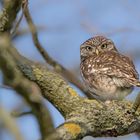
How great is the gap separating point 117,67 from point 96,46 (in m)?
1.98

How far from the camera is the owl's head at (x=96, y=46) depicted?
26.4 ft

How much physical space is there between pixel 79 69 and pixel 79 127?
12.7ft

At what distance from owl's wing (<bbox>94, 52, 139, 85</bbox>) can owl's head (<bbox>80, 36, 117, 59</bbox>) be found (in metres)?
1.31

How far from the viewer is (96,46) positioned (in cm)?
806

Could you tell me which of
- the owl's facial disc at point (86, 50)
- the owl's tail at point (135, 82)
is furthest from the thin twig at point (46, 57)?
the owl's facial disc at point (86, 50)

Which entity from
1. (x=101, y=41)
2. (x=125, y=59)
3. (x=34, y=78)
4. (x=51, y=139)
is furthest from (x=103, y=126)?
(x=101, y=41)

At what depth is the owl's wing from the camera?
589 centimetres

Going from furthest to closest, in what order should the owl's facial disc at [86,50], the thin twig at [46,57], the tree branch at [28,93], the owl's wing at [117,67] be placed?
the owl's facial disc at [86,50] < the owl's wing at [117,67] < the thin twig at [46,57] < the tree branch at [28,93]

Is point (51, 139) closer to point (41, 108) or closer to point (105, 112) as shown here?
point (41, 108)

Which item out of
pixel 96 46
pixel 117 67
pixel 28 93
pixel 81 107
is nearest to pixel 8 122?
pixel 28 93

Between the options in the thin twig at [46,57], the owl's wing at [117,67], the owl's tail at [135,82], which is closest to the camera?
the thin twig at [46,57]

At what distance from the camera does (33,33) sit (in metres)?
4.19

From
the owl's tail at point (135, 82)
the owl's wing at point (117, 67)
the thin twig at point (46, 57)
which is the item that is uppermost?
the thin twig at point (46, 57)

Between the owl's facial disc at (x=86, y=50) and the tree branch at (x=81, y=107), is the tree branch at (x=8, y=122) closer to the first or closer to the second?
the tree branch at (x=81, y=107)
